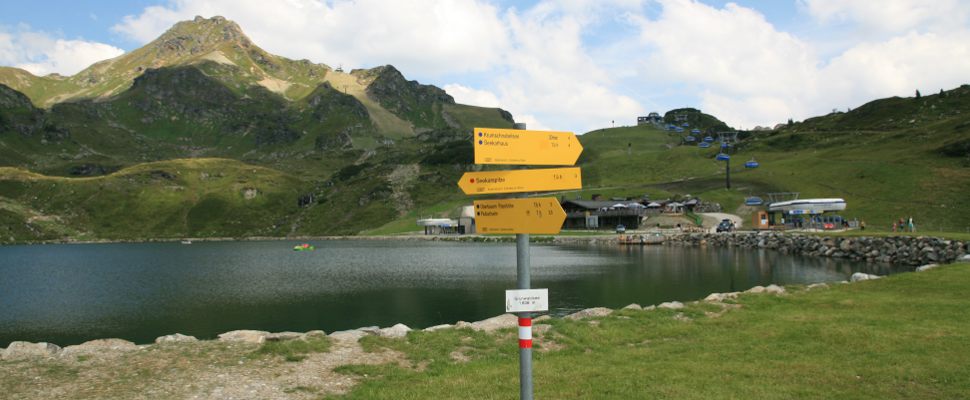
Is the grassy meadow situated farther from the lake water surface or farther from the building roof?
the building roof

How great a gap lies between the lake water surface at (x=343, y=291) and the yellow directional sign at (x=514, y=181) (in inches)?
1187

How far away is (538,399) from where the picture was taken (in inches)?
531

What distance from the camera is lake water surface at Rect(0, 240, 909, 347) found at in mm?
42531

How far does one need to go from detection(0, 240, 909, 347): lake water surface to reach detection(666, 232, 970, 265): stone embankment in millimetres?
3710

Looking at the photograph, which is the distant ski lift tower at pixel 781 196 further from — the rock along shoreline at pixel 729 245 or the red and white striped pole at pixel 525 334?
the red and white striped pole at pixel 525 334

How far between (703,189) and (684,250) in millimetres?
66085

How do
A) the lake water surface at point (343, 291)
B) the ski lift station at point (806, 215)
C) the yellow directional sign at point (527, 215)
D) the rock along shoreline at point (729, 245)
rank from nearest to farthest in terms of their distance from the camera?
the yellow directional sign at point (527, 215), the rock along shoreline at point (729, 245), the lake water surface at point (343, 291), the ski lift station at point (806, 215)

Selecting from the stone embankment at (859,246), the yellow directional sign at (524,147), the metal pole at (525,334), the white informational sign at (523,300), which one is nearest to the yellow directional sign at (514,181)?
the yellow directional sign at (524,147)

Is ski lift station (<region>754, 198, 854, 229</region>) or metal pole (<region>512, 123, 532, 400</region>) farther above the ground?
ski lift station (<region>754, 198, 854, 229</region>)

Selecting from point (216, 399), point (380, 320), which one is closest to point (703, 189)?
point (380, 320)

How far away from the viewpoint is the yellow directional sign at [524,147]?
32.0ft

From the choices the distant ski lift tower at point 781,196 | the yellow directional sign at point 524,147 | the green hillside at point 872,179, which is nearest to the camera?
the yellow directional sign at point 524,147

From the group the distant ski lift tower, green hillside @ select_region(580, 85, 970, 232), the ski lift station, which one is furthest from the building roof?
the ski lift station

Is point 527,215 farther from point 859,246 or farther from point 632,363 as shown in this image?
point 859,246
